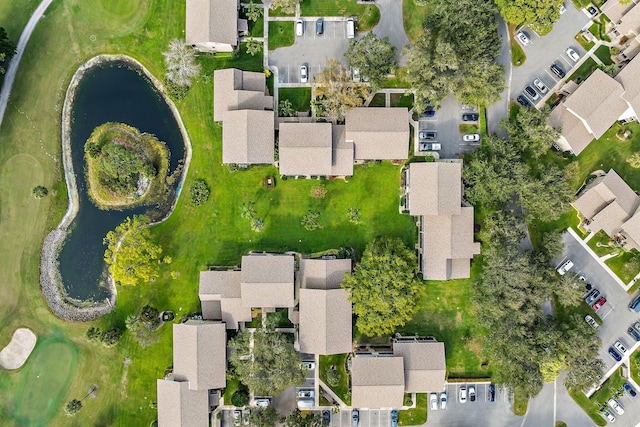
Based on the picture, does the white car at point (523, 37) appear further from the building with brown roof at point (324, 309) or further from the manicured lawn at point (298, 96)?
the building with brown roof at point (324, 309)

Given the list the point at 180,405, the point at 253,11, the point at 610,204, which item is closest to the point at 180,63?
the point at 253,11

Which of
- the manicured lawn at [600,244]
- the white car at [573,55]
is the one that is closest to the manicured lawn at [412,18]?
the white car at [573,55]

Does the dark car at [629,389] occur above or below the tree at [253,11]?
below

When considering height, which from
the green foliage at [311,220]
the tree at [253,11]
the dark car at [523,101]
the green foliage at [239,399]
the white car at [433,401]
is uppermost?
the tree at [253,11]

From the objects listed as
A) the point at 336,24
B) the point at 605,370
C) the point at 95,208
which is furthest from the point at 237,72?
the point at 605,370

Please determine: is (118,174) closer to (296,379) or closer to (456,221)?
(296,379)

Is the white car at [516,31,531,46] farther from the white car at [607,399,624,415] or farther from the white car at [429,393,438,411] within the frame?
the white car at [607,399,624,415]

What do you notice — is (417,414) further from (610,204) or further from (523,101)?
(523,101)
